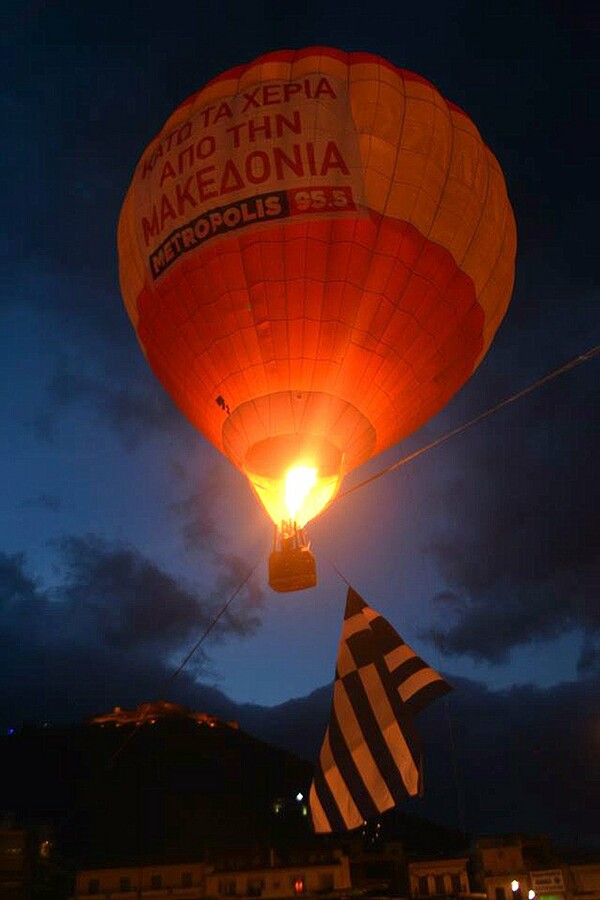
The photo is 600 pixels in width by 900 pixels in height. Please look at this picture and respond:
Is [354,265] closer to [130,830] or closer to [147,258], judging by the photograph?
[147,258]

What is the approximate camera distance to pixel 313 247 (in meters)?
10.2

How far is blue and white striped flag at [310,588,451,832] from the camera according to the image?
26.5ft

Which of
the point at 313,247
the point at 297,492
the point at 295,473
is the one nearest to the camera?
the point at 313,247

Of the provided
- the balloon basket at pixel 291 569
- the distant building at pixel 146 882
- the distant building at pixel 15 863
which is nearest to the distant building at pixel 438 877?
the distant building at pixel 146 882

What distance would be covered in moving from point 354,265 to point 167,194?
9.06 ft

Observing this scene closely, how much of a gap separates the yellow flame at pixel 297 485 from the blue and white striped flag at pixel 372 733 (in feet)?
8.45

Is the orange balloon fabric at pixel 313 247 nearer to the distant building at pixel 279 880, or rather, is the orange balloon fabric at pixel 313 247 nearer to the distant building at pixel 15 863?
the distant building at pixel 279 880

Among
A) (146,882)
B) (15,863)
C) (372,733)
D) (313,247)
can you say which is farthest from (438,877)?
(313,247)

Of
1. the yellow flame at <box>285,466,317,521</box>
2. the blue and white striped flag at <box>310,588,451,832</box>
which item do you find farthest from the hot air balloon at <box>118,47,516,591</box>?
the blue and white striped flag at <box>310,588,451,832</box>

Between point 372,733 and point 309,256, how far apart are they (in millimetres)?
5848

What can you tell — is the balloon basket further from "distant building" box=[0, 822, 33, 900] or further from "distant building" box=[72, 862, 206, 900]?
"distant building" box=[0, 822, 33, 900]

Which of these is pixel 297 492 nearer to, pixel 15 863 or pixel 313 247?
pixel 313 247

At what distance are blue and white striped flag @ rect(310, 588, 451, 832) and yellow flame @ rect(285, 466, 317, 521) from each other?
258 cm

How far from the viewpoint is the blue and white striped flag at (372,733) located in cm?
807
